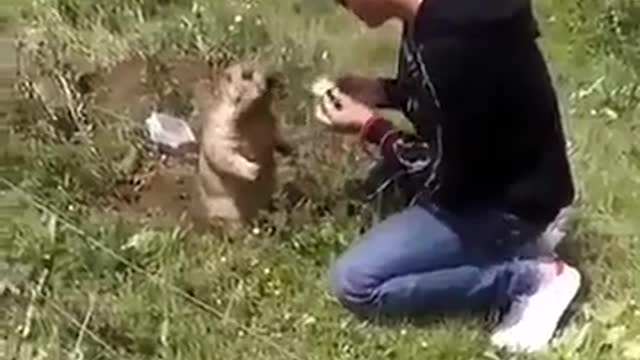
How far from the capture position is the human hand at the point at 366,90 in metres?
3.15

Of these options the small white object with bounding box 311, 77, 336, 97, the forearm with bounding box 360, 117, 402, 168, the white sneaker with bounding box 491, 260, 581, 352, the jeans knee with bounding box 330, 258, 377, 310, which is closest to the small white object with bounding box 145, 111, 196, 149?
the small white object with bounding box 311, 77, 336, 97

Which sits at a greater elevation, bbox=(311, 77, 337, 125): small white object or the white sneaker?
bbox=(311, 77, 337, 125): small white object

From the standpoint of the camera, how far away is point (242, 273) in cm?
305

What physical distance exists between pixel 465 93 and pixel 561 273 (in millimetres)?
385

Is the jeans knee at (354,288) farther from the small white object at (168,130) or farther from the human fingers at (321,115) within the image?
the small white object at (168,130)

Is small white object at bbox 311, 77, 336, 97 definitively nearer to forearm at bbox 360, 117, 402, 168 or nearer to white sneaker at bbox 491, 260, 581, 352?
forearm at bbox 360, 117, 402, 168

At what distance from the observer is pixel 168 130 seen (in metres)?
3.39

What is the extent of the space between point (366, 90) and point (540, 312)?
0.53 metres

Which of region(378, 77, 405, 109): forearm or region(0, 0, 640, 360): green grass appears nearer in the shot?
region(0, 0, 640, 360): green grass

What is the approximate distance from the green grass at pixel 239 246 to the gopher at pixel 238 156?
5cm

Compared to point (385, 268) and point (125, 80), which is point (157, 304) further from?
point (125, 80)

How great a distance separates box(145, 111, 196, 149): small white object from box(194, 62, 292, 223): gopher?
0.12 metres

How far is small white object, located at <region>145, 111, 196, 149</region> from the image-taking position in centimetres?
335

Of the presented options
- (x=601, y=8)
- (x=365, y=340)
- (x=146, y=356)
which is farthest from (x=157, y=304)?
(x=601, y=8)
